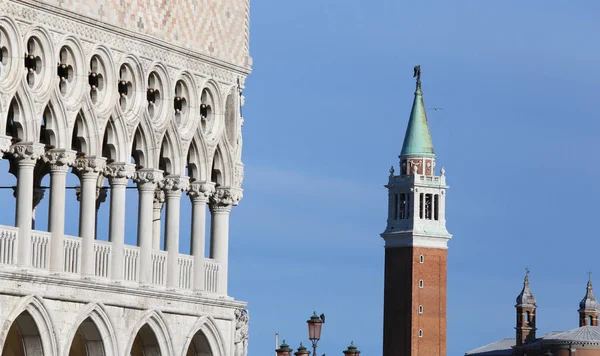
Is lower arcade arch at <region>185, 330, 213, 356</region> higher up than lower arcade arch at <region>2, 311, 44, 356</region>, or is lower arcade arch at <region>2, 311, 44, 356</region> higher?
lower arcade arch at <region>185, 330, 213, 356</region>

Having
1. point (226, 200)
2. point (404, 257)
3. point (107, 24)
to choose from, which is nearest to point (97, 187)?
point (226, 200)

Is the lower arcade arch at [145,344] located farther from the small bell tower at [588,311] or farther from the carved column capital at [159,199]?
the small bell tower at [588,311]

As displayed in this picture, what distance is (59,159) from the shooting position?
3356 centimetres

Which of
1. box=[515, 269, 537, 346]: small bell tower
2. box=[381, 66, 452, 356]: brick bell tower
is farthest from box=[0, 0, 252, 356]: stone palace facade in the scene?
box=[515, 269, 537, 346]: small bell tower

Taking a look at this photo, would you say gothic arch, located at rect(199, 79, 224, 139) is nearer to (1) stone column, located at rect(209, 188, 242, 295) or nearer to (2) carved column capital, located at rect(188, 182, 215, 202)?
(2) carved column capital, located at rect(188, 182, 215, 202)

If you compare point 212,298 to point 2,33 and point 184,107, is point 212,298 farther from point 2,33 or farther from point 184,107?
point 2,33

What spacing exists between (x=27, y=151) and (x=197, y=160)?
5.61m

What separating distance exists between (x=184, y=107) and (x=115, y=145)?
2386 mm

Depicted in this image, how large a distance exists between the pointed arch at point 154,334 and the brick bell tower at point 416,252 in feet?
299

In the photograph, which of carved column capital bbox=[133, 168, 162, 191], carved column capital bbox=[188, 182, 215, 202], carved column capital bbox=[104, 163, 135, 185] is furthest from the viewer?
carved column capital bbox=[188, 182, 215, 202]

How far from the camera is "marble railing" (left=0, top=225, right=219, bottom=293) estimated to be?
3234cm

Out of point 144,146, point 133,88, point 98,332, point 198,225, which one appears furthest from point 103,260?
point 198,225

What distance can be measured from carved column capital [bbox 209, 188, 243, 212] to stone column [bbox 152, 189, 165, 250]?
1.03 m

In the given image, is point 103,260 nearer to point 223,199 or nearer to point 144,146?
point 144,146
